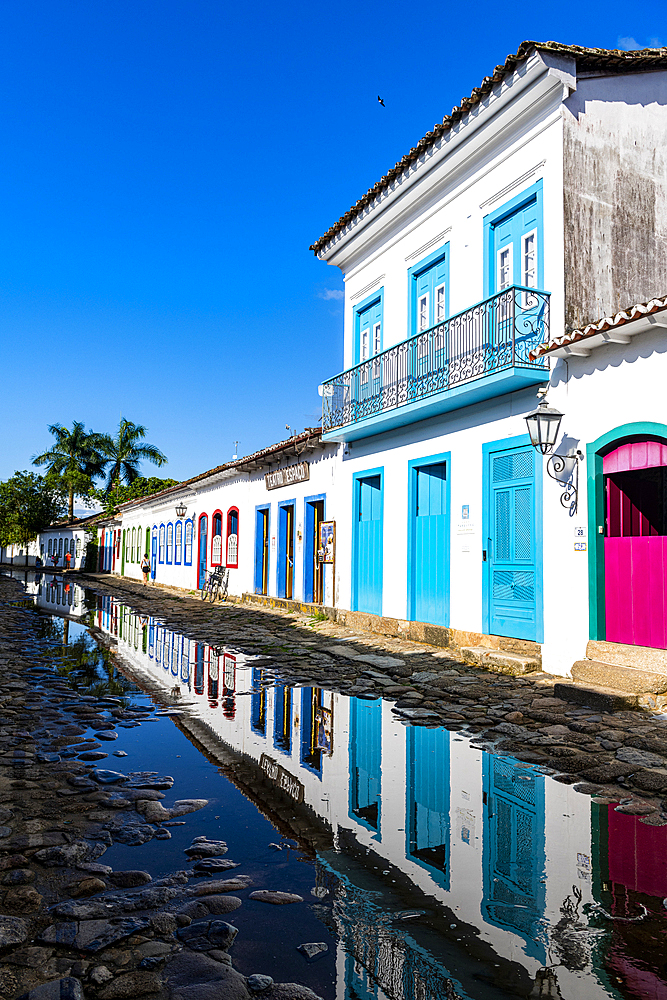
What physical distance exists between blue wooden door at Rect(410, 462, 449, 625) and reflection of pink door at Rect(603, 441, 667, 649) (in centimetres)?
357

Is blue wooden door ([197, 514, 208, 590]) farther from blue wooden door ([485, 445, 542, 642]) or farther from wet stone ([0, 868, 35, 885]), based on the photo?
wet stone ([0, 868, 35, 885])

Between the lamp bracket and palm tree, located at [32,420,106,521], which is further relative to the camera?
palm tree, located at [32,420,106,521]

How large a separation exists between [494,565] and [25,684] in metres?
6.07

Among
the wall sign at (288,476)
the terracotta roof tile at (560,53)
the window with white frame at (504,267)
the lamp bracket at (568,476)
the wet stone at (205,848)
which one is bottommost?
the wet stone at (205,848)

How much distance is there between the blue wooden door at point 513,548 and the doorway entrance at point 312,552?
21.1ft

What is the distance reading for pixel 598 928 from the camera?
8.36ft

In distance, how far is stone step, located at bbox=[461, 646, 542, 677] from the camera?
8.41m

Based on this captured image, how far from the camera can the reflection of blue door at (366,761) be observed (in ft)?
12.5

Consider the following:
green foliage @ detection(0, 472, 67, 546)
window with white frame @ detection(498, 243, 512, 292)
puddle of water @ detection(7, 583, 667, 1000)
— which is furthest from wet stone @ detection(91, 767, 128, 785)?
green foliage @ detection(0, 472, 67, 546)

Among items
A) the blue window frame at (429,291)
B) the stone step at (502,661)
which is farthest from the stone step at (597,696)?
the blue window frame at (429,291)

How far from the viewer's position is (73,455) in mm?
49906

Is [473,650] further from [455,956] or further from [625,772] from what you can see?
[455,956]

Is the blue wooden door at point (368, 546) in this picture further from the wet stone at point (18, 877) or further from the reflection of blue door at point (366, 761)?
the wet stone at point (18, 877)

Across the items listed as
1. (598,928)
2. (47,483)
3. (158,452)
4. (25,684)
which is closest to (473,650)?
(25,684)
